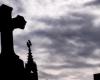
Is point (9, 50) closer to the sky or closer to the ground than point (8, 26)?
closer to the ground

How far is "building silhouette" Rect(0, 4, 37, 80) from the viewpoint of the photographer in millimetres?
7815

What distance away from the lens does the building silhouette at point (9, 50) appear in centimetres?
782

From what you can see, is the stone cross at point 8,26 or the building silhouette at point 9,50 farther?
the stone cross at point 8,26

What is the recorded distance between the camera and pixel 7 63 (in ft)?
25.8

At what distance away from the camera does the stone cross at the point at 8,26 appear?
334 inches

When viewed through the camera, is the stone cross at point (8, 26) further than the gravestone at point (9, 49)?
Yes

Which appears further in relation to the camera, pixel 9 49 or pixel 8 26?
pixel 8 26

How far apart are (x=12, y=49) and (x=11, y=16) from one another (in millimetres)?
1153

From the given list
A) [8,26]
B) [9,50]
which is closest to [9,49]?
[9,50]

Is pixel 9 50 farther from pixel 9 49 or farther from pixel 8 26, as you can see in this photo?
pixel 8 26

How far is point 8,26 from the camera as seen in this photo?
878 centimetres

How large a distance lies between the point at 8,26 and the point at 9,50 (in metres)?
0.86

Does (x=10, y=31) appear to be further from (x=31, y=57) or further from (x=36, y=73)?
(x=31, y=57)

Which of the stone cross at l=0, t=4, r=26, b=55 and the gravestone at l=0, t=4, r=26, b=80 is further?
the stone cross at l=0, t=4, r=26, b=55
